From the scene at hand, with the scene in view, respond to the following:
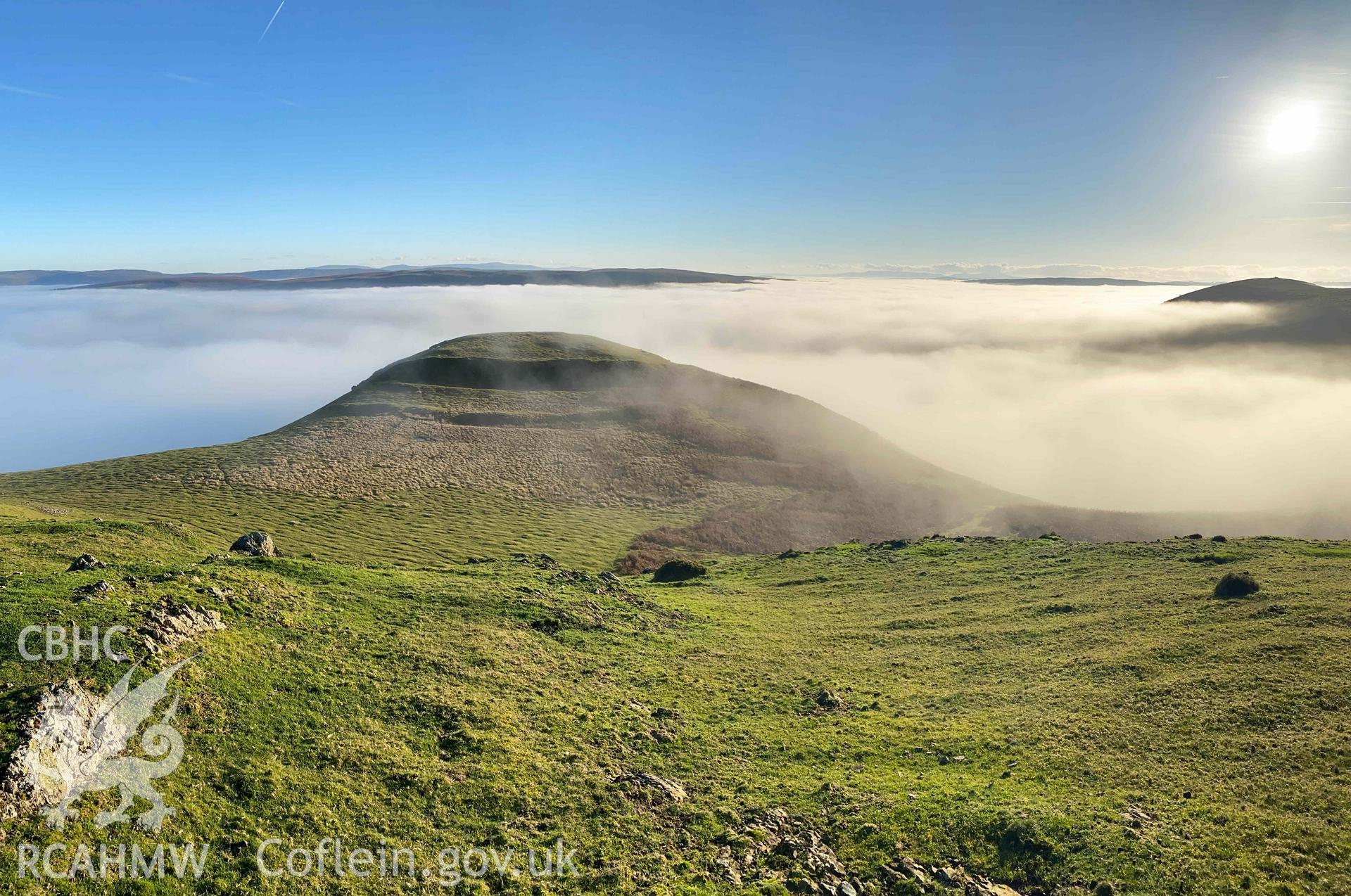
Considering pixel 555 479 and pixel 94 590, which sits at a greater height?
pixel 94 590

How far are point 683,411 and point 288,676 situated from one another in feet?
247

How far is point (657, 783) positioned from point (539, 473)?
55264 mm

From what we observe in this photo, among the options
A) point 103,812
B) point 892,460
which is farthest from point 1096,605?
point 892,460

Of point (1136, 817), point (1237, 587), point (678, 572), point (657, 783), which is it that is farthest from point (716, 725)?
point (1237, 587)

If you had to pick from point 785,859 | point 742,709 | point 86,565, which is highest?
point 86,565

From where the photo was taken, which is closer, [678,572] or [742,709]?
[742,709]

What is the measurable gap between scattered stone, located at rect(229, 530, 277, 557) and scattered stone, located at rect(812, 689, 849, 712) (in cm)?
2594

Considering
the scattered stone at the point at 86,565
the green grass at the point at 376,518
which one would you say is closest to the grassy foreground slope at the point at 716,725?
the scattered stone at the point at 86,565

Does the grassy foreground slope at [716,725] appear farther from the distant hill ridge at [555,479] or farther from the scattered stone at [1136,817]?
the distant hill ridge at [555,479]

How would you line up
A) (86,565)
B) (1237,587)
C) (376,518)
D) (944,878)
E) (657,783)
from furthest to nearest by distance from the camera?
1. (376,518)
2. (1237,587)
3. (86,565)
4. (657,783)
5. (944,878)

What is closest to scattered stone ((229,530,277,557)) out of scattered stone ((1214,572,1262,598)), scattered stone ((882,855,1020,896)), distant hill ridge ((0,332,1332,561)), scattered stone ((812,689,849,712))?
distant hill ridge ((0,332,1332,561))

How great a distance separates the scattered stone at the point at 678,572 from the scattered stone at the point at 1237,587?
2948cm

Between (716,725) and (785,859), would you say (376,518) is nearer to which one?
(716,725)

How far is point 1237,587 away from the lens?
97.1 ft
